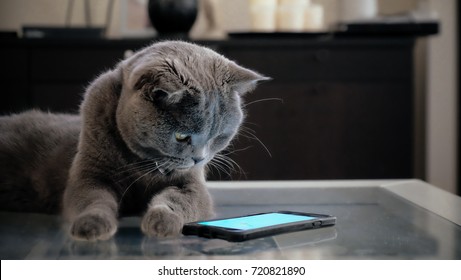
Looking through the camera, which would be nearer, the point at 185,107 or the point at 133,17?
the point at 185,107

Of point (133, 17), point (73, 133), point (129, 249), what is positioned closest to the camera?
point (129, 249)

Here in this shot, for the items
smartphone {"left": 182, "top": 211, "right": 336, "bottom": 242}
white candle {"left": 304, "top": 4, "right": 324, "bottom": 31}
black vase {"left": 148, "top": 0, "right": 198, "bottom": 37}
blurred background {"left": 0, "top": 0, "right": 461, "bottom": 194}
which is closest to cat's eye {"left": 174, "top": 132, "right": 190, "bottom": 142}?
smartphone {"left": 182, "top": 211, "right": 336, "bottom": 242}

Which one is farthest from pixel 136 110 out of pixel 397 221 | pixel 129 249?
pixel 397 221

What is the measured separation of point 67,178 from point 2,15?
3.68 feet

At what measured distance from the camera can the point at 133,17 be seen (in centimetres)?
179

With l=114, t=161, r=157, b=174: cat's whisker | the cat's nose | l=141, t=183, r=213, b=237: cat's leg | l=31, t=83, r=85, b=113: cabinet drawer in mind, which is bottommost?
l=31, t=83, r=85, b=113: cabinet drawer

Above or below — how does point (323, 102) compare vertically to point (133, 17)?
below

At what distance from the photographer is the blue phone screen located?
0.57 m

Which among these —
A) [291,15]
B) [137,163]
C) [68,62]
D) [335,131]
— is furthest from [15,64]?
[137,163]

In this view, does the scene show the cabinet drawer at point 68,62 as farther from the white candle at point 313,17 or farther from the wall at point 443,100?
the wall at point 443,100

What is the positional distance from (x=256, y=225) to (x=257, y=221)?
0.02 m

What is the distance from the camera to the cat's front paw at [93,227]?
57 centimetres

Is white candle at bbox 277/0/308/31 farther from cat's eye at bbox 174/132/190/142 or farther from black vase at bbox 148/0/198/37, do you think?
cat's eye at bbox 174/132/190/142

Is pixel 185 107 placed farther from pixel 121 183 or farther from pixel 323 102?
pixel 323 102
